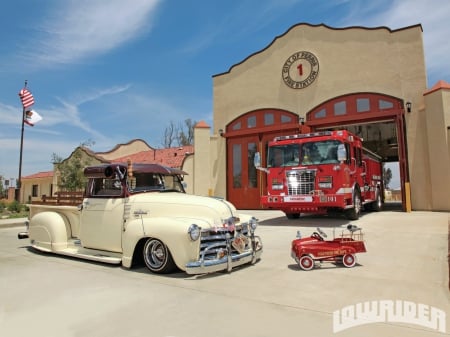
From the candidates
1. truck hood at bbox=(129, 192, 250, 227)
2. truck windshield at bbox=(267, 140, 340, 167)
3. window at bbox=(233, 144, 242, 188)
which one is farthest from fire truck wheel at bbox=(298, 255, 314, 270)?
window at bbox=(233, 144, 242, 188)

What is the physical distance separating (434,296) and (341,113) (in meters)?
14.4

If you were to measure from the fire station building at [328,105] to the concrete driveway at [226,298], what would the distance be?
1003 cm

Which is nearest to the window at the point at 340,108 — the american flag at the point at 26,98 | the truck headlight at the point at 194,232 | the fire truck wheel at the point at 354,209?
the fire truck wheel at the point at 354,209

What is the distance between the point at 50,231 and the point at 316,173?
768 cm

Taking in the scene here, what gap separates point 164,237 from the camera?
205 inches

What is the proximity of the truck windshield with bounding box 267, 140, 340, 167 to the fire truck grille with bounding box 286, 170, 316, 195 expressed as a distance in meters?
0.32

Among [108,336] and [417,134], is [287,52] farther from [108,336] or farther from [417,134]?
[108,336]

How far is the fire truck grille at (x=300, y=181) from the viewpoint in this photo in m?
11.0

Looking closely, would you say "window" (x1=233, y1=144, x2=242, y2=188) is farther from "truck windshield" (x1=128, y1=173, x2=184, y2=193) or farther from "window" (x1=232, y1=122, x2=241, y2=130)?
"truck windshield" (x1=128, y1=173, x2=184, y2=193)

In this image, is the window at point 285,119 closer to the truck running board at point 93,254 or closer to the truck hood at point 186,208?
the truck hood at point 186,208

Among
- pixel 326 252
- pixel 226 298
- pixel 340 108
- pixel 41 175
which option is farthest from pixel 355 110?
pixel 41 175

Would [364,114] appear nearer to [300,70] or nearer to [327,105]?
[327,105]

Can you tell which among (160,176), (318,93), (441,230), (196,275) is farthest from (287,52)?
(196,275)

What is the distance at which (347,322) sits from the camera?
3.38 meters
